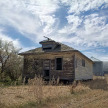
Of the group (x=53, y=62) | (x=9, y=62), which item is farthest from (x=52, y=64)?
(x=9, y=62)

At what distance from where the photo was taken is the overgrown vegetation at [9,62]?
1585 cm

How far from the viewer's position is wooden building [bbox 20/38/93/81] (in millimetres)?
14039

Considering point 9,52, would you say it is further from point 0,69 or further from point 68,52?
point 68,52

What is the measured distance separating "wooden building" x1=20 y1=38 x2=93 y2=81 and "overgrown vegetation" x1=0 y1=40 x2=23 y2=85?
1.38 m

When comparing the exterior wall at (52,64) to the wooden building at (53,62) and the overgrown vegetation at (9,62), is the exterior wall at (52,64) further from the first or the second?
the overgrown vegetation at (9,62)

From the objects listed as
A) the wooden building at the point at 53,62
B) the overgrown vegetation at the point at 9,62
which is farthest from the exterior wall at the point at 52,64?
the overgrown vegetation at the point at 9,62

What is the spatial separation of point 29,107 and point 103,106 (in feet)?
9.59

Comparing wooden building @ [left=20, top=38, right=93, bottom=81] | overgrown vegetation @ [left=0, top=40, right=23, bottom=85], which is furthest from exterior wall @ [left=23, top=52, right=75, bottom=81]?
overgrown vegetation @ [left=0, top=40, right=23, bottom=85]

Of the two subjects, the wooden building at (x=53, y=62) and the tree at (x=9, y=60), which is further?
the tree at (x=9, y=60)

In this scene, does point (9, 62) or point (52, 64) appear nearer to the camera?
point (52, 64)

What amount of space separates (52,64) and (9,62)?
5359 millimetres

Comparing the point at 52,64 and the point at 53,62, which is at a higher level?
the point at 53,62

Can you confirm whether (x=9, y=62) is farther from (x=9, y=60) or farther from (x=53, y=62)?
(x=53, y=62)

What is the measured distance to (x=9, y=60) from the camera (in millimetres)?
16359
